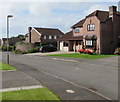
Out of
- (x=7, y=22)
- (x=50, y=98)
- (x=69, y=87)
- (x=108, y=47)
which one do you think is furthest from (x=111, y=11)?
(x=50, y=98)

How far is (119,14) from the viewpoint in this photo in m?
35.3

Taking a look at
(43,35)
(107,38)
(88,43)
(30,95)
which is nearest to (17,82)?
(30,95)

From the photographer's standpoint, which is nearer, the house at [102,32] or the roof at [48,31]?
the house at [102,32]

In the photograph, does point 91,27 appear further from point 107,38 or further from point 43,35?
point 43,35

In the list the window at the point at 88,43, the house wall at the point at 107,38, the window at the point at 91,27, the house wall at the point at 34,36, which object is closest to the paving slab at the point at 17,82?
the house wall at the point at 107,38

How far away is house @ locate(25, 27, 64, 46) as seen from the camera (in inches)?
2486

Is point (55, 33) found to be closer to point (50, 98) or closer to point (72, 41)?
point (72, 41)

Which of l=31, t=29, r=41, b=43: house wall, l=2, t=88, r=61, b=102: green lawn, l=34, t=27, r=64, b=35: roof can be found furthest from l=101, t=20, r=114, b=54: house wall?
l=34, t=27, r=64, b=35: roof

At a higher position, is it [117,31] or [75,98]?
[117,31]

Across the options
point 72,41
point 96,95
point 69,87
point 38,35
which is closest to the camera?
point 96,95

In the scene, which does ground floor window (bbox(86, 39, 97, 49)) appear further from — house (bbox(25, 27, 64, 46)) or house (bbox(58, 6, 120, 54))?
house (bbox(25, 27, 64, 46))

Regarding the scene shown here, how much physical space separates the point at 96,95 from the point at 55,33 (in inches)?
2365

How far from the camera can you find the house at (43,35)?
63.2m

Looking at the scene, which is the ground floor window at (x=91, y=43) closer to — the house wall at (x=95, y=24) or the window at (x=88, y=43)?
the window at (x=88, y=43)
